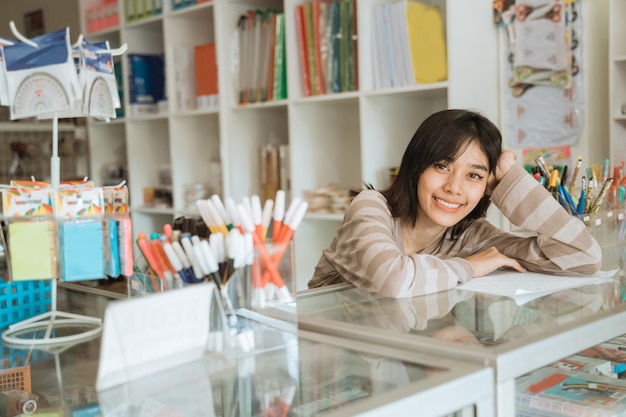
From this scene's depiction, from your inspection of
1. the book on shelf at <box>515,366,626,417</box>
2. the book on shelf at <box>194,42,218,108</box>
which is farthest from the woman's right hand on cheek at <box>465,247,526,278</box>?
the book on shelf at <box>194,42,218,108</box>

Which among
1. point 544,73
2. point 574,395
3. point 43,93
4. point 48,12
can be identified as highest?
point 48,12

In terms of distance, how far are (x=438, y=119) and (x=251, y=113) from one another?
186 cm

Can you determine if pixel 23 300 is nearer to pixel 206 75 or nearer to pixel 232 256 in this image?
pixel 232 256

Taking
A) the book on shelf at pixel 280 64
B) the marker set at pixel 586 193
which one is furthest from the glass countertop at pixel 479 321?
the book on shelf at pixel 280 64

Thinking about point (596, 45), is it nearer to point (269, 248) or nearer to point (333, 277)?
point (333, 277)

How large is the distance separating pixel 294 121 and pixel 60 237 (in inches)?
82.4

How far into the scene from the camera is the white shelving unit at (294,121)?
8.34ft

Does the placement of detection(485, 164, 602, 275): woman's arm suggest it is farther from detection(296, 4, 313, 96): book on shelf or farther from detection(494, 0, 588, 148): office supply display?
detection(296, 4, 313, 96): book on shelf

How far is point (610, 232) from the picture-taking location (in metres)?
1.73

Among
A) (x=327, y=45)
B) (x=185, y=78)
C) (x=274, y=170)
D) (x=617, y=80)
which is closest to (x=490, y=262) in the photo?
(x=617, y=80)

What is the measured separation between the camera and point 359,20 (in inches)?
106

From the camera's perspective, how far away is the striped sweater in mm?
1274

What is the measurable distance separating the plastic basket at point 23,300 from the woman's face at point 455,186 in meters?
0.82

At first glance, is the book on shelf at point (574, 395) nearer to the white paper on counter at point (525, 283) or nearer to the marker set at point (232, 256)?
the white paper on counter at point (525, 283)
